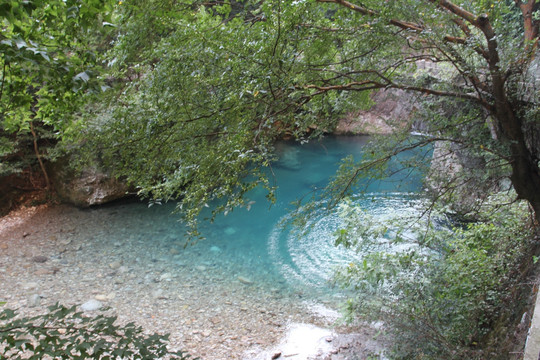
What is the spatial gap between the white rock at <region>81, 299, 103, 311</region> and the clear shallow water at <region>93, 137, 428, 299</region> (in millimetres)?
1486

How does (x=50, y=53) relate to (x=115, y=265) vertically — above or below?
above

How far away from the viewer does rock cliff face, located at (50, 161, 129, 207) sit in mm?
8891

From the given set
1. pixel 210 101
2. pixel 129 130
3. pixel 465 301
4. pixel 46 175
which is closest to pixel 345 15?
pixel 210 101

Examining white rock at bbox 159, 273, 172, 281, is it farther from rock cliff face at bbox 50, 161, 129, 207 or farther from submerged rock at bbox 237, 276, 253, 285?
rock cliff face at bbox 50, 161, 129, 207

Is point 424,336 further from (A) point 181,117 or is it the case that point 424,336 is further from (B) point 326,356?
(A) point 181,117

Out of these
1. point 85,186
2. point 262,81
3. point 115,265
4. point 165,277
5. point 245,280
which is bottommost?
point 245,280

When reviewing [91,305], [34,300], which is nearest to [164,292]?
[91,305]

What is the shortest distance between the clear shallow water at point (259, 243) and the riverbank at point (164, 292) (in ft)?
0.22

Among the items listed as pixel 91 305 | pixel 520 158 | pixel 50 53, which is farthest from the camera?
pixel 91 305

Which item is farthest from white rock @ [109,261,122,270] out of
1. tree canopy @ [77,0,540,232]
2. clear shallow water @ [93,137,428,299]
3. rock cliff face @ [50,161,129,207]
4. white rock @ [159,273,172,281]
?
tree canopy @ [77,0,540,232]

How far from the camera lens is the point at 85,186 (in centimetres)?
891

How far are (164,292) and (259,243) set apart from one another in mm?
2393

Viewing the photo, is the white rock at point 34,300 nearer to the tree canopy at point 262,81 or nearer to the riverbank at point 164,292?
the riverbank at point 164,292

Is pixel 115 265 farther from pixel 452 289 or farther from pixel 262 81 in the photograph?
pixel 452 289
